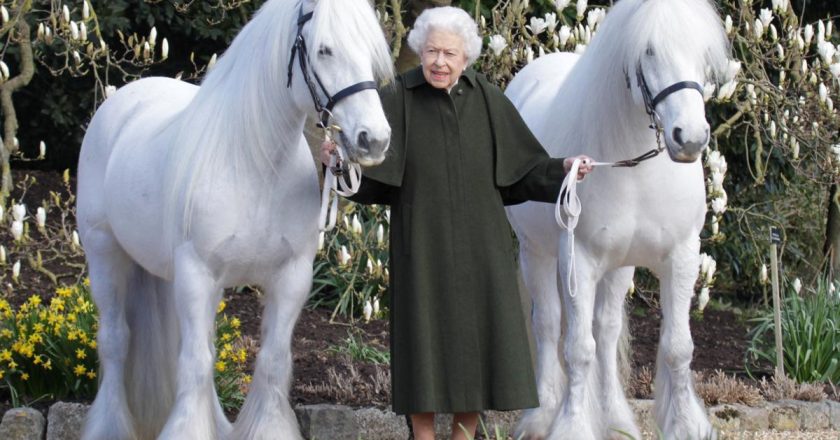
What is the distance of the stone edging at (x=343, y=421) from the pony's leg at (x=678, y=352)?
0.33m

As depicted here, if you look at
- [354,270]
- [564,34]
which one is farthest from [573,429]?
[354,270]

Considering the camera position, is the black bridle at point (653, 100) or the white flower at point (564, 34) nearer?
the black bridle at point (653, 100)

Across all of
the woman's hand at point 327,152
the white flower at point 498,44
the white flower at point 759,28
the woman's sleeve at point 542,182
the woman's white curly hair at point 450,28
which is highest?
the white flower at point 759,28

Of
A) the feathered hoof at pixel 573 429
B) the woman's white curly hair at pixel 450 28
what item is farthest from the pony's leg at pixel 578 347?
the woman's white curly hair at pixel 450 28

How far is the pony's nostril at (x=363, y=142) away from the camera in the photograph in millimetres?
3949

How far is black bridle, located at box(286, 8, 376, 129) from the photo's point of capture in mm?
4031

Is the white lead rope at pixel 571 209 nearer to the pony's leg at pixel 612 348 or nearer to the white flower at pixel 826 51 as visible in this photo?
the pony's leg at pixel 612 348

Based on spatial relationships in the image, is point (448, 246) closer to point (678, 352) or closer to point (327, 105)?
point (327, 105)

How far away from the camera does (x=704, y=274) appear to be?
6.76 m

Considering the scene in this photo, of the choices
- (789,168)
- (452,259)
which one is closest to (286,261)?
(452,259)

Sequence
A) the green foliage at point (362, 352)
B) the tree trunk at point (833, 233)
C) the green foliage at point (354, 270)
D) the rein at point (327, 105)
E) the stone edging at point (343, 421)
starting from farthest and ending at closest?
the tree trunk at point (833, 233)
the green foliage at point (354, 270)
the green foliage at point (362, 352)
the stone edging at point (343, 421)
the rein at point (327, 105)

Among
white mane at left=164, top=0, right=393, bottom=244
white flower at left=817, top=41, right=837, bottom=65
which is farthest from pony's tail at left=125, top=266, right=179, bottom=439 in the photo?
white flower at left=817, top=41, right=837, bottom=65

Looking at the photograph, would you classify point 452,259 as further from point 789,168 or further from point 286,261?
point 789,168

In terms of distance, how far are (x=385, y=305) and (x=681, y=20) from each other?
3606 millimetres
